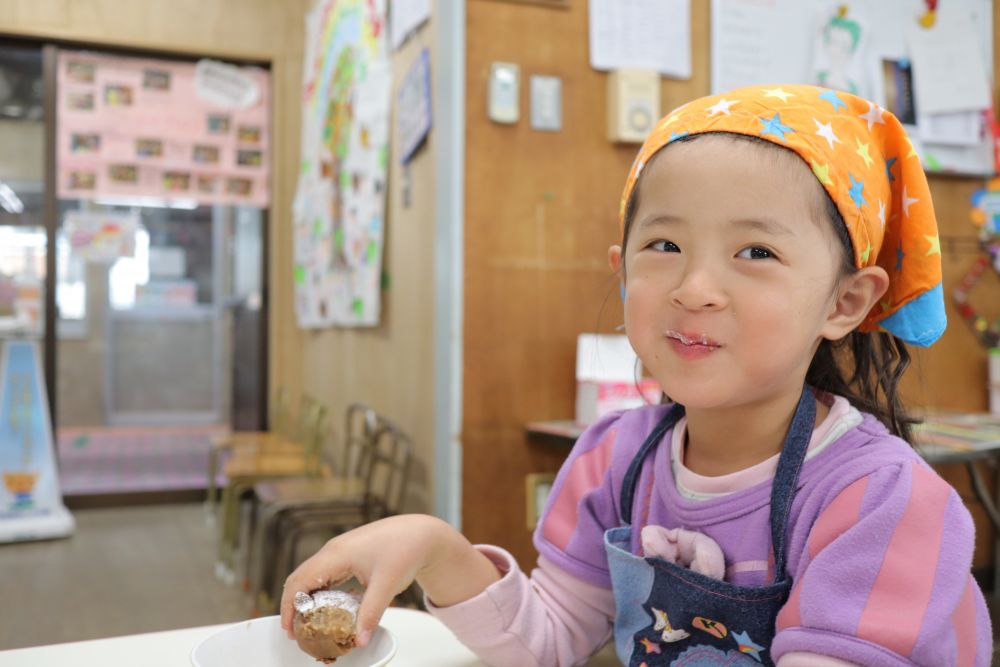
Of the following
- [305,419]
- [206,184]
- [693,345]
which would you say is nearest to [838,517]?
[693,345]

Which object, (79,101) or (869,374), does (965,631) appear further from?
(79,101)

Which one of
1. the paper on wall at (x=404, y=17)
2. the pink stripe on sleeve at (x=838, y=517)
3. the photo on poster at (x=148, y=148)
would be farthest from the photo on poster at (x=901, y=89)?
the photo on poster at (x=148, y=148)

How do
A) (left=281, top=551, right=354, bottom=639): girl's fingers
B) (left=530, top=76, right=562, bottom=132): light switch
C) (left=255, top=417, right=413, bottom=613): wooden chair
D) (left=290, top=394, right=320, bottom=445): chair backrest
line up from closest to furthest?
(left=281, top=551, right=354, bottom=639): girl's fingers < (left=530, top=76, right=562, bottom=132): light switch < (left=255, top=417, right=413, bottom=613): wooden chair < (left=290, top=394, right=320, bottom=445): chair backrest

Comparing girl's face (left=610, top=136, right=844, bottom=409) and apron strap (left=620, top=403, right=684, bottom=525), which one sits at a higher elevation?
girl's face (left=610, top=136, right=844, bottom=409)

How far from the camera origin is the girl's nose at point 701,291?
0.64 m

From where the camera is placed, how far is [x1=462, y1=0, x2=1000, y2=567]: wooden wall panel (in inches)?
85.4

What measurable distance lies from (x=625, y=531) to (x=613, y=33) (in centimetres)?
171

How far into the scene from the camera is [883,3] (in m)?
2.48

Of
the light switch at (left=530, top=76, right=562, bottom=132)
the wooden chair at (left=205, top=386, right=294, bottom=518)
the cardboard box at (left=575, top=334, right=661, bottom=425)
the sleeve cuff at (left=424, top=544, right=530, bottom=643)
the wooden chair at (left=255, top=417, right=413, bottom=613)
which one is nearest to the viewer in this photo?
the sleeve cuff at (left=424, top=544, right=530, bottom=643)

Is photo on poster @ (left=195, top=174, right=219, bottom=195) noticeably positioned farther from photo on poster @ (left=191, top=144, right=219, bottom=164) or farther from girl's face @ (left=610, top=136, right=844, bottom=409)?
girl's face @ (left=610, top=136, right=844, bottom=409)

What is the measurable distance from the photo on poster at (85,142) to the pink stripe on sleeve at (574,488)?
13.4 ft

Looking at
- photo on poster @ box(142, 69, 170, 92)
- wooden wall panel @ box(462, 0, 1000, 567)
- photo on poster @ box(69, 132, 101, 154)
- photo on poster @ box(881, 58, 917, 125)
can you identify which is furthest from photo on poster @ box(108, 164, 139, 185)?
photo on poster @ box(881, 58, 917, 125)

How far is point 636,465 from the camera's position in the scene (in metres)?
0.84

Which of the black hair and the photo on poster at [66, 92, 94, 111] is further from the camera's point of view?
the photo on poster at [66, 92, 94, 111]
